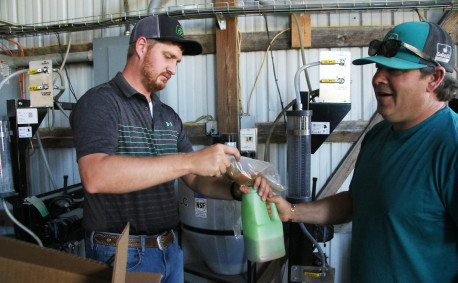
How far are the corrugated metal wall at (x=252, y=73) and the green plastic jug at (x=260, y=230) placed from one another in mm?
1472

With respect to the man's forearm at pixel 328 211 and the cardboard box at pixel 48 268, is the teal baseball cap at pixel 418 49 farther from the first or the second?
the cardboard box at pixel 48 268

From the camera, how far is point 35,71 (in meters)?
2.30

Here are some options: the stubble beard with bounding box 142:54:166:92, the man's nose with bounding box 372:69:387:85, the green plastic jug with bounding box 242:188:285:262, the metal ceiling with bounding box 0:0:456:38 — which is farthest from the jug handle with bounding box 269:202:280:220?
the metal ceiling with bounding box 0:0:456:38

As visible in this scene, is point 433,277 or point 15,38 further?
point 15,38

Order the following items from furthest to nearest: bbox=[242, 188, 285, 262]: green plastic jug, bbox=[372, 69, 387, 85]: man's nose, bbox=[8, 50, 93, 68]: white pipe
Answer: bbox=[8, 50, 93, 68]: white pipe, bbox=[242, 188, 285, 262]: green plastic jug, bbox=[372, 69, 387, 85]: man's nose

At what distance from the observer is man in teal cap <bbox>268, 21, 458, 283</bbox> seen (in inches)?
37.0

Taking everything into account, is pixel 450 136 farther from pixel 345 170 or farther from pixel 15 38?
pixel 15 38

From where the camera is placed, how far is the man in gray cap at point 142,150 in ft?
3.67

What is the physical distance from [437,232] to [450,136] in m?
0.29

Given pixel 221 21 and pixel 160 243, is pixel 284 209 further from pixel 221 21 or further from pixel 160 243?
pixel 221 21

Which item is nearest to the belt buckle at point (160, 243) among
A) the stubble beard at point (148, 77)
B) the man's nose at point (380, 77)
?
the stubble beard at point (148, 77)

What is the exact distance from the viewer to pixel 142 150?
1.35m

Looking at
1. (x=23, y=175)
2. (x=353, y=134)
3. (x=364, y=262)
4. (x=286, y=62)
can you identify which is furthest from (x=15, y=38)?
(x=364, y=262)

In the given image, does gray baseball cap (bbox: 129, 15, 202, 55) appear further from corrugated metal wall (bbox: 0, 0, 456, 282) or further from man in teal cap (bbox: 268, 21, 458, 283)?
corrugated metal wall (bbox: 0, 0, 456, 282)
